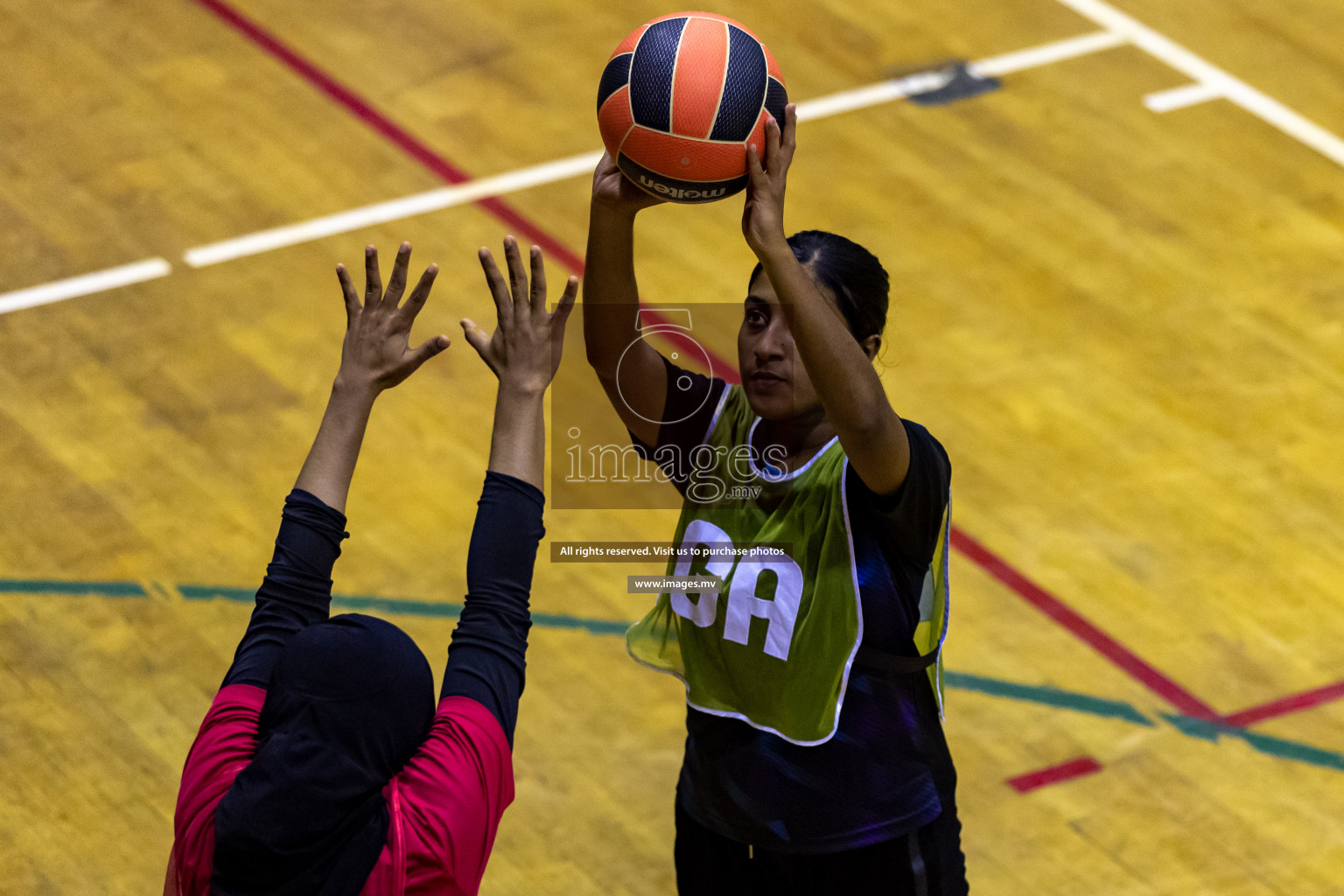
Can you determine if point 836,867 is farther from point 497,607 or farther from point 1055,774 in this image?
point 1055,774

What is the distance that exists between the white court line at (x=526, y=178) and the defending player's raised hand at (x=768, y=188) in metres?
4.21

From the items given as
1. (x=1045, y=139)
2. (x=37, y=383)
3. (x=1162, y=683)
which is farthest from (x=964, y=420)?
(x=37, y=383)

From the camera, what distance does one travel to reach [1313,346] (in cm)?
654

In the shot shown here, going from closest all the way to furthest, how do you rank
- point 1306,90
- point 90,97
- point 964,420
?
1. point 964,420
2. point 90,97
3. point 1306,90

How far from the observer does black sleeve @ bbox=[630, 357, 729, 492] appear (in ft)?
10.9

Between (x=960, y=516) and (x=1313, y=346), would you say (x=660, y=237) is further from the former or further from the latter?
(x=1313, y=346)

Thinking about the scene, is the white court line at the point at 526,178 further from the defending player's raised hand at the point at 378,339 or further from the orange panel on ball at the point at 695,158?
the defending player's raised hand at the point at 378,339

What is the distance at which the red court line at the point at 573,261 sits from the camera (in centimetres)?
513

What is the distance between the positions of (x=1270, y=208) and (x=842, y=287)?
4.74m

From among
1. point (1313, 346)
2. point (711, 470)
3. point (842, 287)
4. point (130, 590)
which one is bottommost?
point (130, 590)

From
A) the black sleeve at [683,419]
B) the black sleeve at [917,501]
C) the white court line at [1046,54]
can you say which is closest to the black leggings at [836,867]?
the black sleeve at [917,501]

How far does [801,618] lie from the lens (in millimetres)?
3094

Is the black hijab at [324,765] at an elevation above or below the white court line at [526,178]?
above

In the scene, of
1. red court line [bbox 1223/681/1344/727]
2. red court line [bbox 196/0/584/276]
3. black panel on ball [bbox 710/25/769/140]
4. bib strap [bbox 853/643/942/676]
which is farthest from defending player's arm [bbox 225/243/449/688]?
red court line [bbox 196/0/584/276]
